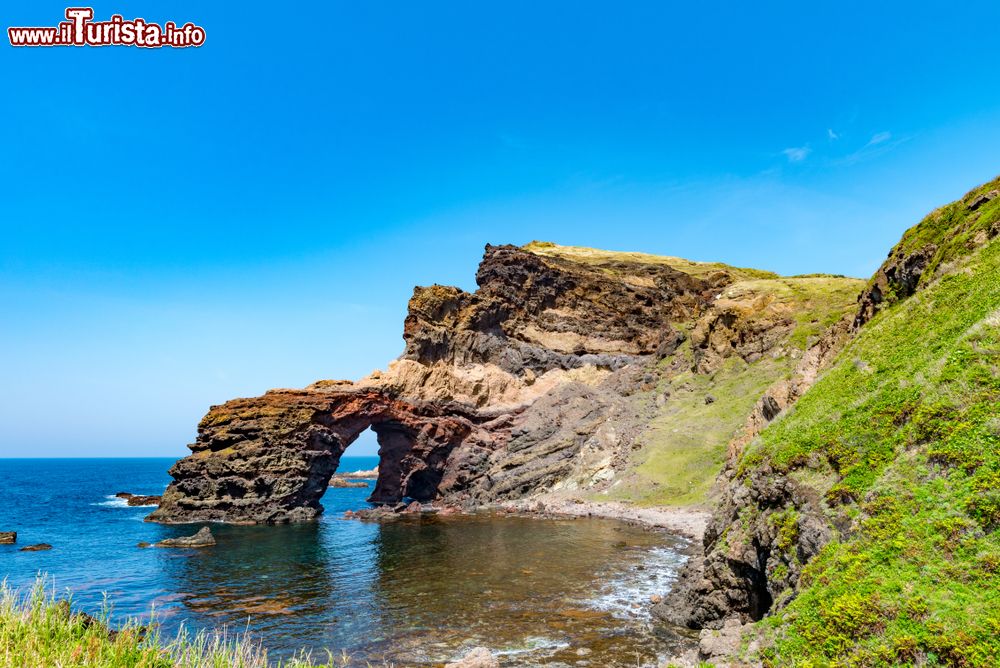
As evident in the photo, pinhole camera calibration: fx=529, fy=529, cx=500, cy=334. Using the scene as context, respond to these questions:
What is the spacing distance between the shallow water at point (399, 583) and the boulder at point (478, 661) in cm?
114

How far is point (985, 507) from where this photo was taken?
1066 centimetres

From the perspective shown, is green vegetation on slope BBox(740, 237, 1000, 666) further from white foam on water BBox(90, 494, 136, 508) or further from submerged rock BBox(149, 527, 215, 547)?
white foam on water BBox(90, 494, 136, 508)

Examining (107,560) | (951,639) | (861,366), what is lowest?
(107,560)

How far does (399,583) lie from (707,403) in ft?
158

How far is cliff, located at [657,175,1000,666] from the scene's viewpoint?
33.2 ft

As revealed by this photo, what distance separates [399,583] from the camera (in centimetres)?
3312

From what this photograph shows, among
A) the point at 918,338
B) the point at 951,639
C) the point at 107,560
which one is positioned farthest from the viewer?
the point at 107,560

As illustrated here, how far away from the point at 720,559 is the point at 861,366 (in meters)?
8.80

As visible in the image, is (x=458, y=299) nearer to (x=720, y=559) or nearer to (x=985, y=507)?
(x=720, y=559)

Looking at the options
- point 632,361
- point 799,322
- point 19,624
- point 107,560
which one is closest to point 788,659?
point 19,624

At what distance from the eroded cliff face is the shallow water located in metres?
9.91

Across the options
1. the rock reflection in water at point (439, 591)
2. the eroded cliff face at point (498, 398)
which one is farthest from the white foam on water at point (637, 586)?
the eroded cliff face at point (498, 398)

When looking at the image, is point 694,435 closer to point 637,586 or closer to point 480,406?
point 480,406

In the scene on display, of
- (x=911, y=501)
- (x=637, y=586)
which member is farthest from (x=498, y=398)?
(x=911, y=501)
